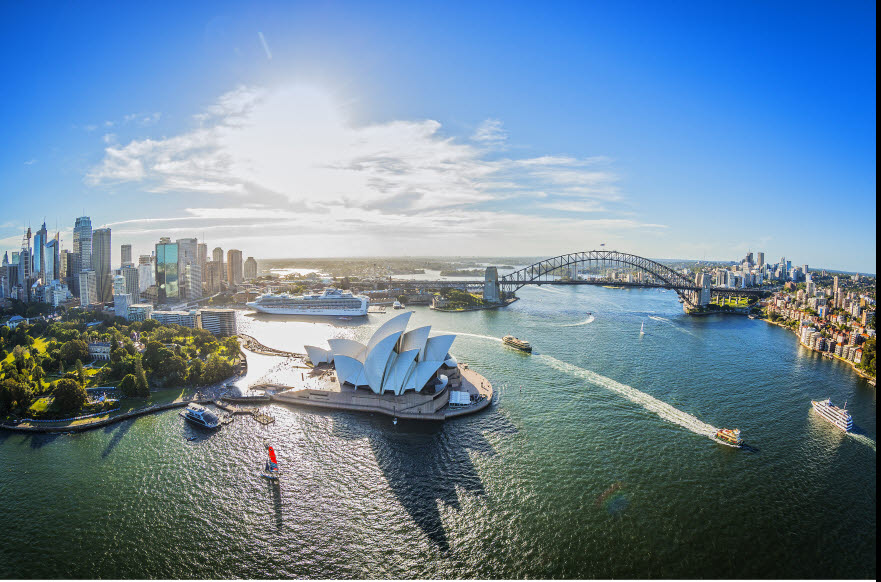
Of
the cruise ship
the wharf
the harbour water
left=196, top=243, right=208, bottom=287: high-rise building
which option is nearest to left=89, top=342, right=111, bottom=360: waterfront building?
the harbour water

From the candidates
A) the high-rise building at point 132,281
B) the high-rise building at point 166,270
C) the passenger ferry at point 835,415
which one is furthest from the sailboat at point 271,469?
the high-rise building at point 166,270

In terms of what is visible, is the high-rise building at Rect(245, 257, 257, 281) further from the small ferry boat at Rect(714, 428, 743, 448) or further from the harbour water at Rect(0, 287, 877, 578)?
the small ferry boat at Rect(714, 428, 743, 448)

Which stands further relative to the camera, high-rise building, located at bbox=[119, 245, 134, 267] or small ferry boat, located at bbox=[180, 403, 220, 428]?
high-rise building, located at bbox=[119, 245, 134, 267]

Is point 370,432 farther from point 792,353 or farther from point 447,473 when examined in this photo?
point 792,353

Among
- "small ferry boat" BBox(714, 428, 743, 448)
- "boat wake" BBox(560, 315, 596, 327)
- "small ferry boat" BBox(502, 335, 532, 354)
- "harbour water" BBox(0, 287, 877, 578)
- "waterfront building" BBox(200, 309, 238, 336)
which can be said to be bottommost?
"harbour water" BBox(0, 287, 877, 578)

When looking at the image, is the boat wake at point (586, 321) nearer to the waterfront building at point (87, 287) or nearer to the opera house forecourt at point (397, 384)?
the opera house forecourt at point (397, 384)

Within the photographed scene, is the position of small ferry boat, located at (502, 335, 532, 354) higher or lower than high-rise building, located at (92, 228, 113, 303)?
lower

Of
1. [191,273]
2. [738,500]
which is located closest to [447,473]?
[738,500]
